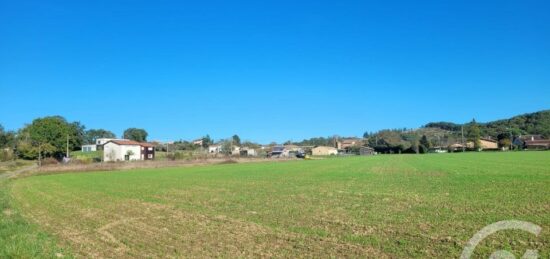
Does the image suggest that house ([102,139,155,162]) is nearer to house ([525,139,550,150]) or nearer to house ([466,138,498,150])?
house ([466,138,498,150])

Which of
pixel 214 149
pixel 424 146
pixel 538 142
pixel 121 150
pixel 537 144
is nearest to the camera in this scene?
pixel 121 150

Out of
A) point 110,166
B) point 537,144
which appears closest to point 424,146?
point 537,144

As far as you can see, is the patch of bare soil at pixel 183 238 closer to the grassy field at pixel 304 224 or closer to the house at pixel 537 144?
the grassy field at pixel 304 224

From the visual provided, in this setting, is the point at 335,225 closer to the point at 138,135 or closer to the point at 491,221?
the point at 491,221

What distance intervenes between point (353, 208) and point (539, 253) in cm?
735

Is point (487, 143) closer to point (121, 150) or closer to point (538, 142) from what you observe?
point (538, 142)

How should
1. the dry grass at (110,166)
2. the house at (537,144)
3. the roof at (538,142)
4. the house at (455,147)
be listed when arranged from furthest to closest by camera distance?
the house at (455,147)
the roof at (538,142)
the house at (537,144)
the dry grass at (110,166)

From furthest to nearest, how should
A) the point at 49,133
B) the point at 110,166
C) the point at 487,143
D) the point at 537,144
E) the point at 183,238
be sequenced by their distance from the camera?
the point at 487,143, the point at 537,144, the point at 49,133, the point at 110,166, the point at 183,238

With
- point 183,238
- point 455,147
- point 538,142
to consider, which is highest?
point 538,142
